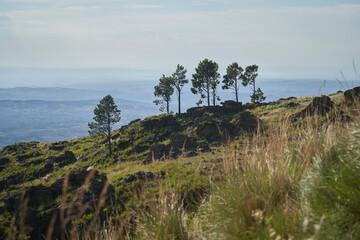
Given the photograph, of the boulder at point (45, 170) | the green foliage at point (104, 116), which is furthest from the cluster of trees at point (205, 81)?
the boulder at point (45, 170)

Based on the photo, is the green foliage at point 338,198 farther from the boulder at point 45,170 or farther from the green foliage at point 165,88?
the green foliage at point 165,88

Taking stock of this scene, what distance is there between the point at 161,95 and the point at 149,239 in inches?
2088

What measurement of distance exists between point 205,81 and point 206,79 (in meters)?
0.47

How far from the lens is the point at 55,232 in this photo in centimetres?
1019

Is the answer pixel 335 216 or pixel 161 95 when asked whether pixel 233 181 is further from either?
pixel 161 95

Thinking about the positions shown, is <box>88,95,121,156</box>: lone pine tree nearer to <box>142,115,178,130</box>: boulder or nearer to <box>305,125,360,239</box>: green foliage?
<box>142,115,178,130</box>: boulder

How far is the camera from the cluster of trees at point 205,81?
177ft

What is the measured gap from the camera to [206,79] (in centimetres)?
5544

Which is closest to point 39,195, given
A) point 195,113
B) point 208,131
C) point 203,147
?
point 203,147

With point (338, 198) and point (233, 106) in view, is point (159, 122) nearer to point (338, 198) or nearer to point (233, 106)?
point (233, 106)

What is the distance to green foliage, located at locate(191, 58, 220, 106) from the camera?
5359cm

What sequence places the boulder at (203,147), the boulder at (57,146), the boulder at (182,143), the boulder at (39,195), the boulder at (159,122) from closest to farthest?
the boulder at (39,195) → the boulder at (203,147) → the boulder at (182,143) → the boulder at (159,122) → the boulder at (57,146)

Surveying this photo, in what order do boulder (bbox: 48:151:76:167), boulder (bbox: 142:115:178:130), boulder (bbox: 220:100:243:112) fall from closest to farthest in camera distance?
boulder (bbox: 48:151:76:167) < boulder (bbox: 142:115:178:130) < boulder (bbox: 220:100:243:112)

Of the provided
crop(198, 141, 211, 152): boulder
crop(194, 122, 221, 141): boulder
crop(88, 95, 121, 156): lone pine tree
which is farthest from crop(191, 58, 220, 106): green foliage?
crop(198, 141, 211, 152): boulder
